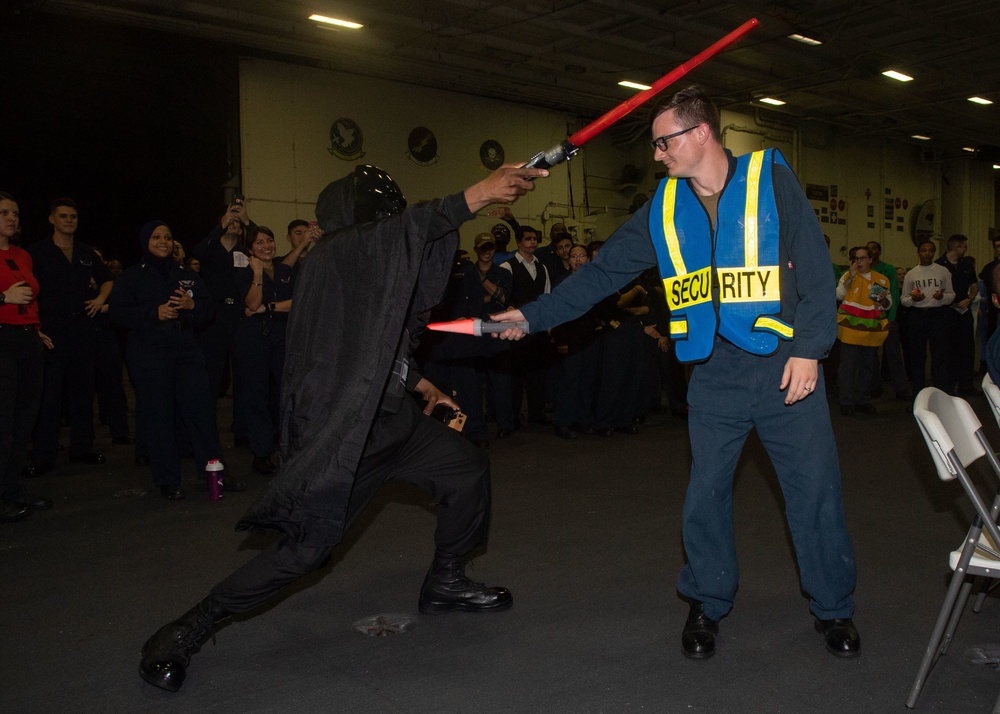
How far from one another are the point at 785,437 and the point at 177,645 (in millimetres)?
2281

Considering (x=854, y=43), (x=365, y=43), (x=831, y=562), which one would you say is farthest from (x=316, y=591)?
(x=854, y=43)

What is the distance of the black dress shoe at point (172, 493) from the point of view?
19.3ft

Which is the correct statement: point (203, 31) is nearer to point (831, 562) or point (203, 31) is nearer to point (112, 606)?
point (112, 606)

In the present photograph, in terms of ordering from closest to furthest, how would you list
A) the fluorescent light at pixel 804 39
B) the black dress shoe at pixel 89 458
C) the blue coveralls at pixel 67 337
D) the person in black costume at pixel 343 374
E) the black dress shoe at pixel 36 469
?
1. the person in black costume at pixel 343 374
2. the black dress shoe at pixel 36 469
3. the blue coveralls at pixel 67 337
4. the black dress shoe at pixel 89 458
5. the fluorescent light at pixel 804 39

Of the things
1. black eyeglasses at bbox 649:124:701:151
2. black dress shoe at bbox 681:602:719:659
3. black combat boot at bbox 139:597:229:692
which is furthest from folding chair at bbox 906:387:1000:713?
black combat boot at bbox 139:597:229:692

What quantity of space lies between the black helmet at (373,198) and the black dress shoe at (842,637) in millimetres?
2235

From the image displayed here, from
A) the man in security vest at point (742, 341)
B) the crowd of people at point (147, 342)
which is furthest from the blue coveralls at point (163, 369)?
the man in security vest at point (742, 341)

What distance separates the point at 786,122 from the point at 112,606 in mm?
18982

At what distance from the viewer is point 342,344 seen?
2.98 m

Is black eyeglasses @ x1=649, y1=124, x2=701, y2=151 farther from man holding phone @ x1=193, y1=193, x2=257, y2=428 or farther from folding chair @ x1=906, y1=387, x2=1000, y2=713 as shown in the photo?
man holding phone @ x1=193, y1=193, x2=257, y2=428

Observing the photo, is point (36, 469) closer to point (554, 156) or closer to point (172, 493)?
point (172, 493)

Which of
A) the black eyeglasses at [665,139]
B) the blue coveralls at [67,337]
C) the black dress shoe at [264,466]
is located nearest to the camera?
the black eyeglasses at [665,139]

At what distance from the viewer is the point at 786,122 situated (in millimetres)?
19672

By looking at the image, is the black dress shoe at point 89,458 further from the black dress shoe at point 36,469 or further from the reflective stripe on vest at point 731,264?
the reflective stripe on vest at point 731,264
